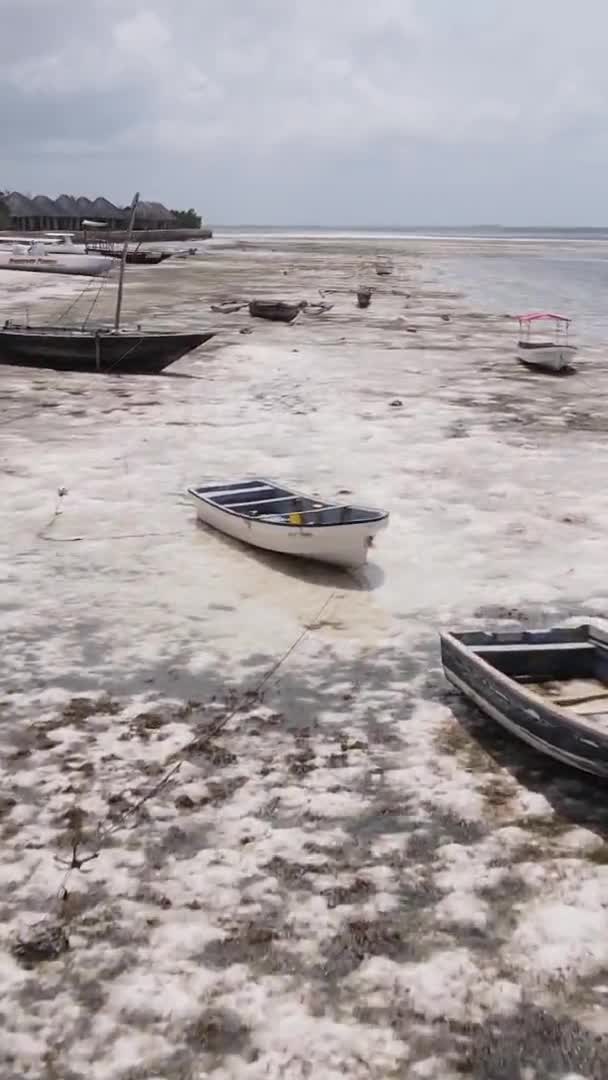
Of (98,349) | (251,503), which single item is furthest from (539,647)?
(98,349)

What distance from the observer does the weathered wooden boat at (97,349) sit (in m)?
25.4

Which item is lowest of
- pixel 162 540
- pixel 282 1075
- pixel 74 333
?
pixel 282 1075

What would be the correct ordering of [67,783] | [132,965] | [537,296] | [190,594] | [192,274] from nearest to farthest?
1. [132,965]
2. [67,783]
3. [190,594]
4. [537,296]
5. [192,274]

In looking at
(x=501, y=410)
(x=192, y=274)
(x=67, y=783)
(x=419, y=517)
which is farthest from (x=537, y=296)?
(x=67, y=783)

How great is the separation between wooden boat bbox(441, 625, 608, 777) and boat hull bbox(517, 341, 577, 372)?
20.8m

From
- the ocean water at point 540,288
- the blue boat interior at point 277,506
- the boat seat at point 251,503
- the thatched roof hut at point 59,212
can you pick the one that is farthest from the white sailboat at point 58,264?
the thatched roof hut at point 59,212

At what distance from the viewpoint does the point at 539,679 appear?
8609 mm

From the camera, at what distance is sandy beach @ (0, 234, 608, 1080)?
17.0ft

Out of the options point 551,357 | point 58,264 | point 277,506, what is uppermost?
point 58,264

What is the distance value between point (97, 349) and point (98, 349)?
0.03 meters

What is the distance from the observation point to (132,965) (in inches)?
219

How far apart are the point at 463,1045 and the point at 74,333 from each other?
24327 millimetres

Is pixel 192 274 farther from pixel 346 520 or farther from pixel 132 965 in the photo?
pixel 132 965

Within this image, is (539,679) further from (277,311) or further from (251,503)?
(277,311)
